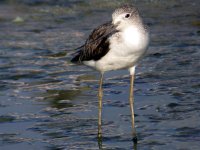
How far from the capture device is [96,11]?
1509 centimetres

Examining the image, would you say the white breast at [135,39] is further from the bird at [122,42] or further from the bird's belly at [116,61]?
the bird's belly at [116,61]

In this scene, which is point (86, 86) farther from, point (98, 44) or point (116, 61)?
point (116, 61)

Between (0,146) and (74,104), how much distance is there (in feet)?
5.55

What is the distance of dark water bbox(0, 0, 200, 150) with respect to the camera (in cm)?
777

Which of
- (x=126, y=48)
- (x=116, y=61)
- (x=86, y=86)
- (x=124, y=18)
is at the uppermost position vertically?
(x=124, y=18)

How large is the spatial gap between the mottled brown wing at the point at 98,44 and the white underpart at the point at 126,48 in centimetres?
7

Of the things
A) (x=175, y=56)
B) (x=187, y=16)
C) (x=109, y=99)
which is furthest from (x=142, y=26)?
(x=187, y=16)

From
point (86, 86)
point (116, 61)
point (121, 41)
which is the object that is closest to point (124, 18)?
point (121, 41)

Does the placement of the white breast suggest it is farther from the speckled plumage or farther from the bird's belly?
the bird's belly

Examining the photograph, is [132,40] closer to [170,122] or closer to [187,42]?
[170,122]

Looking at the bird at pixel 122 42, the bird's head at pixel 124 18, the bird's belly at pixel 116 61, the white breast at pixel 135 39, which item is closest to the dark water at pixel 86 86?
the bird at pixel 122 42

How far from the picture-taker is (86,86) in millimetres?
9969

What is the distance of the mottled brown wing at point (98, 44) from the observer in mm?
7867

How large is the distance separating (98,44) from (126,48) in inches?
19.6
